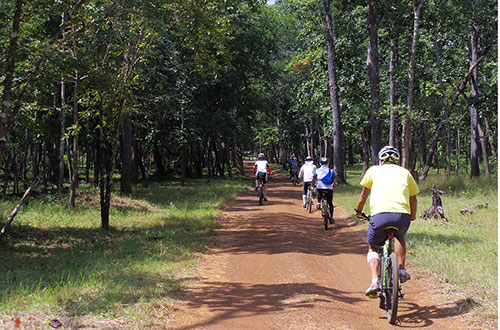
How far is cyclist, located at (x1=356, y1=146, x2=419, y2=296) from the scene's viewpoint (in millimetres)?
5703

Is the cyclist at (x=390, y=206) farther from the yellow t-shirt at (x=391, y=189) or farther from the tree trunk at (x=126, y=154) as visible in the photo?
the tree trunk at (x=126, y=154)

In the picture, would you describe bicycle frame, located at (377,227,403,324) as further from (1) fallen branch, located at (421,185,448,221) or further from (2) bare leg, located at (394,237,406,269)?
(1) fallen branch, located at (421,185,448,221)

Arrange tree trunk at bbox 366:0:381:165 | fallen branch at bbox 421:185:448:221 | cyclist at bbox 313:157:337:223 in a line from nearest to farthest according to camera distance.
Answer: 1. fallen branch at bbox 421:185:448:221
2. cyclist at bbox 313:157:337:223
3. tree trunk at bbox 366:0:381:165

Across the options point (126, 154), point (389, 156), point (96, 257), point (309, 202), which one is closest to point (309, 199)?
point (309, 202)

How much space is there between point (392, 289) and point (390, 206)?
984 mm

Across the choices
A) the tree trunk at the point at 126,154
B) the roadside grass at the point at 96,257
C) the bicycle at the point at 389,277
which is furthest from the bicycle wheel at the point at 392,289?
the tree trunk at the point at 126,154

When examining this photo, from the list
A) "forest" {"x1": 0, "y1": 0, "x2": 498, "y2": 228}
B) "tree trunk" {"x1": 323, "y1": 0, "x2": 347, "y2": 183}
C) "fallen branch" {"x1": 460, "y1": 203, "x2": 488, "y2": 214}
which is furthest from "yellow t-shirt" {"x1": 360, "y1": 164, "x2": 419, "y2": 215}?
"tree trunk" {"x1": 323, "y1": 0, "x2": 347, "y2": 183}

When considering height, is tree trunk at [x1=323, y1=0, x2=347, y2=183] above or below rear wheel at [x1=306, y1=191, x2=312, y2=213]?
above

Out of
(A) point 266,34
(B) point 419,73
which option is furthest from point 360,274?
(A) point 266,34

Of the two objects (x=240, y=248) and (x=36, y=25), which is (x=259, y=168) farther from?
(x=36, y=25)

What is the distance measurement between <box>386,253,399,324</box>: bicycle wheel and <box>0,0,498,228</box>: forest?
6488 millimetres

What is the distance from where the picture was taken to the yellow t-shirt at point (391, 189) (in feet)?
18.8

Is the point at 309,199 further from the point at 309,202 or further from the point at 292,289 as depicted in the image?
the point at 292,289

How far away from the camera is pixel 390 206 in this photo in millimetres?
5723
